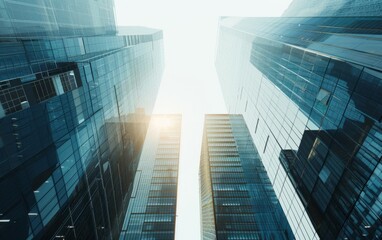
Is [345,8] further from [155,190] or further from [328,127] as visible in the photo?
[155,190]

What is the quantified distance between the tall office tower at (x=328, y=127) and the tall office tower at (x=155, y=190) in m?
59.5

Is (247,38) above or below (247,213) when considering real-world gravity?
above

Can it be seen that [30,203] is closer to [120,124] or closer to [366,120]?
[120,124]

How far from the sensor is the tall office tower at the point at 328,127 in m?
17.3

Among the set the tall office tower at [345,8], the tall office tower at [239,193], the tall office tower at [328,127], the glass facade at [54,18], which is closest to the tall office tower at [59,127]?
the glass facade at [54,18]

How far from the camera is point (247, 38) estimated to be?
2638 inches

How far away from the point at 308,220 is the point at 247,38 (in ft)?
181

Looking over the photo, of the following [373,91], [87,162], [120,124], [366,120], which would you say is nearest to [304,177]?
[366,120]

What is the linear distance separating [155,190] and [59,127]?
82020 millimetres

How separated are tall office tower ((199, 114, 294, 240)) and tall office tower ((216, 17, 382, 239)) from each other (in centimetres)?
4858

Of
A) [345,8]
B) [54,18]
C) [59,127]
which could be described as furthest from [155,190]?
[345,8]

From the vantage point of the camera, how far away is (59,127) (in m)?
23.7

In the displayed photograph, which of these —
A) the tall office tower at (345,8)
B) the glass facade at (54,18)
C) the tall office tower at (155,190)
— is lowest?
the tall office tower at (155,190)

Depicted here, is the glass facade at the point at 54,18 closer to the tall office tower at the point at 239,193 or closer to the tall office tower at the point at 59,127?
the tall office tower at the point at 59,127
